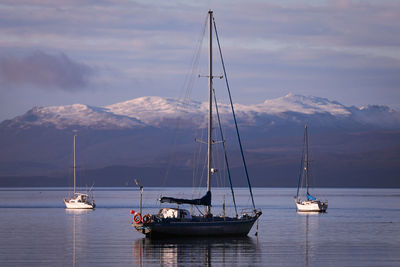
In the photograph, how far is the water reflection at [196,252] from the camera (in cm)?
5291

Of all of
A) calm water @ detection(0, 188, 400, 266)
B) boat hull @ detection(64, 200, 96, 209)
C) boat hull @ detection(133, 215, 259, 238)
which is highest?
boat hull @ detection(133, 215, 259, 238)

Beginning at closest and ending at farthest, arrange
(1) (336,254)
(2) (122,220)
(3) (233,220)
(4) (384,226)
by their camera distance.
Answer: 1. (1) (336,254)
2. (3) (233,220)
3. (4) (384,226)
4. (2) (122,220)

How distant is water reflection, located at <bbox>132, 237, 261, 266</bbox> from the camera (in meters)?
52.9

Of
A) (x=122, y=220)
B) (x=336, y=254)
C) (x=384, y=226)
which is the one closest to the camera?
(x=336, y=254)

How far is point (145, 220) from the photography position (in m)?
67.4

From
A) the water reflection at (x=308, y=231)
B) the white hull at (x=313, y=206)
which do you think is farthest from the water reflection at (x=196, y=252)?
the white hull at (x=313, y=206)

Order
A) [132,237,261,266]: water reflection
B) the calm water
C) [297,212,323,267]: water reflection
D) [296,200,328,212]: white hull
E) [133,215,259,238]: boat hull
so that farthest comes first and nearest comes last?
[296,200,328,212]: white hull → [133,215,259,238]: boat hull → [297,212,323,267]: water reflection → [132,237,261,266]: water reflection → the calm water


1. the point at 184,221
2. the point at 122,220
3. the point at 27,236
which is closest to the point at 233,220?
the point at 184,221

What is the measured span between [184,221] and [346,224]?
31.4 meters

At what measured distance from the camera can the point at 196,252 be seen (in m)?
58.5

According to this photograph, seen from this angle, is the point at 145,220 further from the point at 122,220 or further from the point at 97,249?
the point at 122,220

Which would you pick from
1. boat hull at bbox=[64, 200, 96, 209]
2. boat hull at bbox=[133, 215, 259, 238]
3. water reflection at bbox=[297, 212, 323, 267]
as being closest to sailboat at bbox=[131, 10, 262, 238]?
boat hull at bbox=[133, 215, 259, 238]

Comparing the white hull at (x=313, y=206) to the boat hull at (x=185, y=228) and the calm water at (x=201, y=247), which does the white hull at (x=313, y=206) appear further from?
the boat hull at (x=185, y=228)

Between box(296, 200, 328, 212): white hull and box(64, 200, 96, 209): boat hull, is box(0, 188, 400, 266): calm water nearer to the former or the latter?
box(296, 200, 328, 212): white hull
